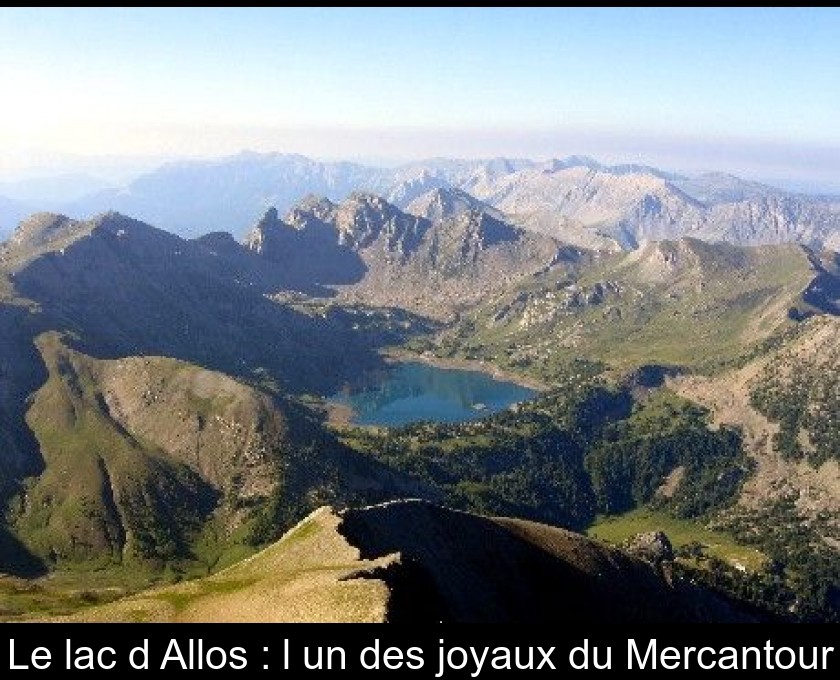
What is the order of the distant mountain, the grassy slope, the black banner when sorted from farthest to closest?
the distant mountain, the grassy slope, the black banner

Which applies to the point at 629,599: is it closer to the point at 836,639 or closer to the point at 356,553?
the point at 836,639

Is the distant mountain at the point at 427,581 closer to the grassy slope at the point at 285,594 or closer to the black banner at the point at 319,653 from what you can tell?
the grassy slope at the point at 285,594

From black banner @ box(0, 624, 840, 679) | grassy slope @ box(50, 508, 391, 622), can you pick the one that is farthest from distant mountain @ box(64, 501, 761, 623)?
black banner @ box(0, 624, 840, 679)

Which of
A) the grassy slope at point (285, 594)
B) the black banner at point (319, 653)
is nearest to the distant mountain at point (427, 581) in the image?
the grassy slope at point (285, 594)

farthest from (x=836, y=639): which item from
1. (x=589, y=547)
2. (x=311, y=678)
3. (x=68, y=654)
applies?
(x=68, y=654)

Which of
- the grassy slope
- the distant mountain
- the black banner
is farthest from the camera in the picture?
the distant mountain

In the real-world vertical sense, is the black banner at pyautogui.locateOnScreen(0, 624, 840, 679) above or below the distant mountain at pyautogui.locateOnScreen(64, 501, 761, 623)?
above

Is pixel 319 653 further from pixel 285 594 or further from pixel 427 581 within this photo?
pixel 427 581

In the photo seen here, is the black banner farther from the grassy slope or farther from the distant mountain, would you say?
the distant mountain
